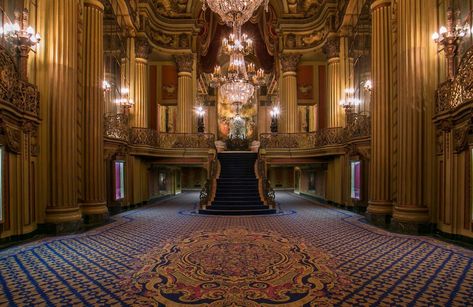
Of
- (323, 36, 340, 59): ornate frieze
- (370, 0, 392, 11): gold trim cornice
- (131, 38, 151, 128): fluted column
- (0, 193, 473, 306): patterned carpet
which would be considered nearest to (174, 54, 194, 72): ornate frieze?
(131, 38, 151, 128): fluted column

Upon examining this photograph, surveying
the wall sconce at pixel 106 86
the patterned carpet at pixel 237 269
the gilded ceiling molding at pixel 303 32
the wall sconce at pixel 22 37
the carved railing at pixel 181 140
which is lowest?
the patterned carpet at pixel 237 269

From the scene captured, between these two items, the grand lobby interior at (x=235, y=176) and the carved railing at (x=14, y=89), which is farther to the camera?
the carved railing at (x=14, y=89)

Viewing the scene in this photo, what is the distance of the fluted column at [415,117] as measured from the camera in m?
7.28

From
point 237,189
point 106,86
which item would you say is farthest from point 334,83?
point 106,86

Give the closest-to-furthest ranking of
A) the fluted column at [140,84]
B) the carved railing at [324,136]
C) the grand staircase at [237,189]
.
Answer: the grand staircase at [237,189]
the carved railing at [324,136]
the fluted column at [140,84]

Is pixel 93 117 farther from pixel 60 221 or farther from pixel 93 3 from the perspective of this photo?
pixel 93 3

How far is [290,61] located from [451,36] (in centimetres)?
1124

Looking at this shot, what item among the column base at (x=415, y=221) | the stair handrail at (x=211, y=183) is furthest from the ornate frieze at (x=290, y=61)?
the column base at (x=415, y=221)

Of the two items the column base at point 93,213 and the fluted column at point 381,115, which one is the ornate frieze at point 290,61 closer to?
the fluted column at point 381,115

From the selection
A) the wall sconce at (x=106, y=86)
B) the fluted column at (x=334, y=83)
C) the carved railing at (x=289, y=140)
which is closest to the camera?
the wall sconce at (x=106, y=86)

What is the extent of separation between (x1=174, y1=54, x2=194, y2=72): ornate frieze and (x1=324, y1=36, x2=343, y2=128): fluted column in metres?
6.91

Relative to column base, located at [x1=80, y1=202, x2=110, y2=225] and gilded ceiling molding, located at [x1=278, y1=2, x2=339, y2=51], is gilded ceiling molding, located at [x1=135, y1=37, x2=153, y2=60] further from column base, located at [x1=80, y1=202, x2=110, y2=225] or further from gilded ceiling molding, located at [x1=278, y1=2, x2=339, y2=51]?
column base, located at [x1=80, y1=202, x2=110, y2=225]

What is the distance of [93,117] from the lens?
866 centimetres

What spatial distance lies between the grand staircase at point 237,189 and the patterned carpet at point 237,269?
3.30 meters
